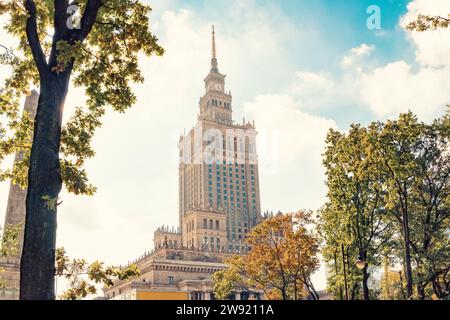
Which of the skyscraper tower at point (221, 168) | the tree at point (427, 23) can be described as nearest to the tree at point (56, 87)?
the tree at point (427, 23)

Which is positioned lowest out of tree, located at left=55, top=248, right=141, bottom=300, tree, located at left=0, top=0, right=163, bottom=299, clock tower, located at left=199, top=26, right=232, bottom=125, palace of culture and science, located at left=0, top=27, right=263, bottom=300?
tree, located at left=55, top=248, right=141, bottom=300

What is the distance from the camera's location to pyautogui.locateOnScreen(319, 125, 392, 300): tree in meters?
31.2

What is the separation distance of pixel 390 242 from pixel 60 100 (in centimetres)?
3271

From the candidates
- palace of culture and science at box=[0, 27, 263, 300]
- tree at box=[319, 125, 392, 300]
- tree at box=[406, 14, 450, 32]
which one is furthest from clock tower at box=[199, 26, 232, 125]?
tree at box=[406, 14, 450, 32]

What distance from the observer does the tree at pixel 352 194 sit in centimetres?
3117

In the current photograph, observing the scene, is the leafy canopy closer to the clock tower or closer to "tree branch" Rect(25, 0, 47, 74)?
"tree branch" Rect(25, 0, 47, 74)

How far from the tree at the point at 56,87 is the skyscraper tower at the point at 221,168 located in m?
118

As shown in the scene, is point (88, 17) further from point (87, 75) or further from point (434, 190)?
point (434, 190)

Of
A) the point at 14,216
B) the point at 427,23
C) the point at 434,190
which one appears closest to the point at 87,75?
the point at 427,23

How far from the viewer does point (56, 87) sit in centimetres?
1044

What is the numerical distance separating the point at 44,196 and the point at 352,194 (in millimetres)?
26043

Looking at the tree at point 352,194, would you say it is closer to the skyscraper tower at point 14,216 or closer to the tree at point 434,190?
the tree at point 434,190

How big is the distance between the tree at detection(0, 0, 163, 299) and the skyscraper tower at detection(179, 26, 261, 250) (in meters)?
118
